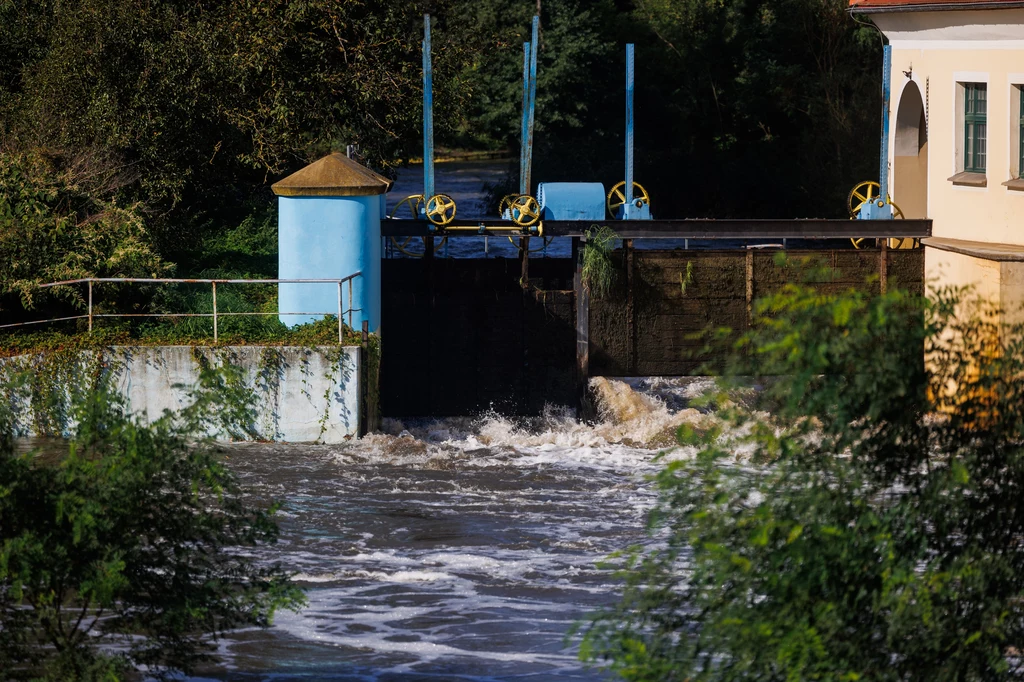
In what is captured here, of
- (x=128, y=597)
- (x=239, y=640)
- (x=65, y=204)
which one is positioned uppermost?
(x=65, y=204)

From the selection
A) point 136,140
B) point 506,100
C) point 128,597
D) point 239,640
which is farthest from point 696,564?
point 506,100

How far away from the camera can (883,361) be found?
6938 millimetres

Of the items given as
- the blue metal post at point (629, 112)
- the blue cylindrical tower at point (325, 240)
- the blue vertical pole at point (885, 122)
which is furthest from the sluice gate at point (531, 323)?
the blue cylindrical tower at point (325, 240)

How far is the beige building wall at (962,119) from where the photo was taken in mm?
19609

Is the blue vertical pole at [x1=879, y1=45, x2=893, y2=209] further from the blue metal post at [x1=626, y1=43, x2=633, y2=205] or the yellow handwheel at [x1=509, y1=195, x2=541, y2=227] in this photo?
the yellow handwheel at [x1=509, y1=195, x2=541, y2=227]

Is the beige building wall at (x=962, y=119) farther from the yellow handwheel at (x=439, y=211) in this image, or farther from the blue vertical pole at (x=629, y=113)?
the yellow handwheel at (x=439, y=211)

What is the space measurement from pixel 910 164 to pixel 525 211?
273 inches

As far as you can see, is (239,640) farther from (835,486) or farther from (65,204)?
(65,204)

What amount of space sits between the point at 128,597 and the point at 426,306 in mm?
13589

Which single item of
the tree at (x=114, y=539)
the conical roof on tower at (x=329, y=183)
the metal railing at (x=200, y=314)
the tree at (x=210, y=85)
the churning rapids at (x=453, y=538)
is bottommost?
the churning rapids at (x=453, y=538)

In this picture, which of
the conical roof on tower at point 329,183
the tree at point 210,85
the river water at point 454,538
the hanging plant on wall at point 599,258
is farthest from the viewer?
the tree at point 210,85

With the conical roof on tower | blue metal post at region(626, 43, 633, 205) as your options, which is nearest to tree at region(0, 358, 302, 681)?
the conical roof on tower

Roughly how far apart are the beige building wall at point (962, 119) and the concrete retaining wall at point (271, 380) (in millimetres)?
7748

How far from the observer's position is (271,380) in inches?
720
